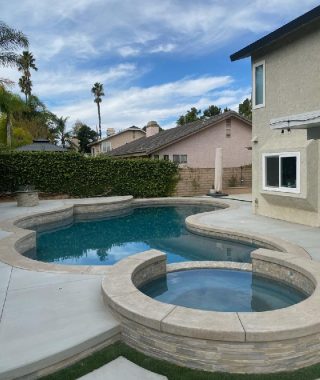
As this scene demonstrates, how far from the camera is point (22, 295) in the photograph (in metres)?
5.75

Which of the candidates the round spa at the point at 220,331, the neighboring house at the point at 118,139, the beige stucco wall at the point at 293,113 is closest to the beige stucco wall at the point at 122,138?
the neighboring house at the point at 118,139

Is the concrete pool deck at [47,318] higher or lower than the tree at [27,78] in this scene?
lower

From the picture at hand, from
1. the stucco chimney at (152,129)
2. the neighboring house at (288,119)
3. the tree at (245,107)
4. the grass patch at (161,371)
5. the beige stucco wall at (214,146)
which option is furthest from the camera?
the tree at (245,107)

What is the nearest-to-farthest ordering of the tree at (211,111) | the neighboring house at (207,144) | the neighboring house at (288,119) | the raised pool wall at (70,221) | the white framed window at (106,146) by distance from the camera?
the raised pool wall at (70,221)
the neighboring house at (288,119)
the neighboring house at (207,144)
the white framed window at (106,146)
the tree at (211,111)

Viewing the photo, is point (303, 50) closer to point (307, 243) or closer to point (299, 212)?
point (299, 212)

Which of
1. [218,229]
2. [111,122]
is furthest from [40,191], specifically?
[111,122]

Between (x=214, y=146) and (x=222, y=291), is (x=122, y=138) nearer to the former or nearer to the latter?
(x=214, y=146)

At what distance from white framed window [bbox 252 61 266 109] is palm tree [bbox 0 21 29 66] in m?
13.7

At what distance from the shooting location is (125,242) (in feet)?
40.1

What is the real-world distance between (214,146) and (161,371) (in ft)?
84.7

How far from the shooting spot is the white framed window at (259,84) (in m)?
12.8

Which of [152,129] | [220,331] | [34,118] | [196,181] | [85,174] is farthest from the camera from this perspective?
[34,118]

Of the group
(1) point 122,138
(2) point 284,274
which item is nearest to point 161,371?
(2) point 284,274

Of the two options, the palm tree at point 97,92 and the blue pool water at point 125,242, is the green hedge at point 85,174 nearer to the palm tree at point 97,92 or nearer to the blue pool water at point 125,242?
the blue pool water at point 125,242
